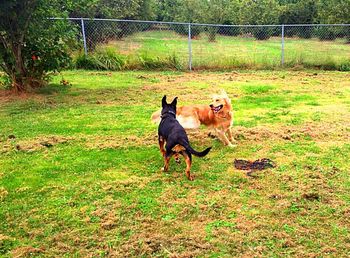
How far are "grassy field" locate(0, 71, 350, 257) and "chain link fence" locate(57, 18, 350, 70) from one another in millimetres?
5794

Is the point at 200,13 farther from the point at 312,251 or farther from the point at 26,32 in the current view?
the point at 312,251

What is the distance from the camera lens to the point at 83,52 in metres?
12.4

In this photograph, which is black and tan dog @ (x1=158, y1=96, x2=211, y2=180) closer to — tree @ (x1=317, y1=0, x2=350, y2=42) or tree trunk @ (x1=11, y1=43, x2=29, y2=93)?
tree trunk @ (x1=11, y1=43, x2=29, y2=93)

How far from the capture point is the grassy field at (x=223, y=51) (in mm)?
12742

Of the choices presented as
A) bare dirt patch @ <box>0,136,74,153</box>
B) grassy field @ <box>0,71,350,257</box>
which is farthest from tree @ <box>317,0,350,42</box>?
bare dirt patch @ <box>0,136,74,153</box>

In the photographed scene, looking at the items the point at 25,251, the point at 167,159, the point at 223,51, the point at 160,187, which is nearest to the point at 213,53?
the point at 223,51

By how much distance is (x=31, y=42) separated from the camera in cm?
801

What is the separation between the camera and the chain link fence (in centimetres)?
1259

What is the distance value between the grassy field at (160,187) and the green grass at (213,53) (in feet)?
18.7

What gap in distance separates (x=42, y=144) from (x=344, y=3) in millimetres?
15904

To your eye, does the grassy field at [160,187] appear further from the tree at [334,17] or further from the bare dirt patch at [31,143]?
the tree at [334,17]

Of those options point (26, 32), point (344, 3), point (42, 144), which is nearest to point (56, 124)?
point (42, 144)

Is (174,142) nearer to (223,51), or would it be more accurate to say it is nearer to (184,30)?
(223,51)

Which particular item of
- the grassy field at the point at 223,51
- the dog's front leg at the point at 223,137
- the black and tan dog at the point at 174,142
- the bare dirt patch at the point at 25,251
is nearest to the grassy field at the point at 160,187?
the bare dirt patch at the point at 25,251
